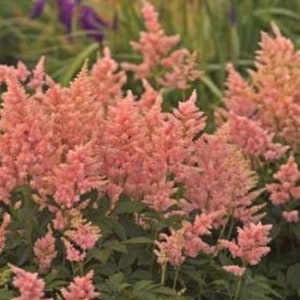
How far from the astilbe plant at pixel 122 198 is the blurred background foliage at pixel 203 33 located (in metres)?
1.87

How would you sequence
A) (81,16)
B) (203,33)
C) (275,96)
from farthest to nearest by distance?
(81,16) < (203,33) < (275,96)

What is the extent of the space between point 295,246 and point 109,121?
81 cm

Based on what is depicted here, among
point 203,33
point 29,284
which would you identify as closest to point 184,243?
point 29,284

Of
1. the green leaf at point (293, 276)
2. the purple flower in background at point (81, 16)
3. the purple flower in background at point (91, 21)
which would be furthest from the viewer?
the purple flower in background at point (91, 21)

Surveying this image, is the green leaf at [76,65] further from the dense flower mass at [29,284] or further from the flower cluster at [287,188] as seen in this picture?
the dense flower mass at [29,284]

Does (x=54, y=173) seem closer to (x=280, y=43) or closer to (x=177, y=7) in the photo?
(x=280, y=43)

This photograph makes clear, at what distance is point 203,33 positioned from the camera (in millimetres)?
5578

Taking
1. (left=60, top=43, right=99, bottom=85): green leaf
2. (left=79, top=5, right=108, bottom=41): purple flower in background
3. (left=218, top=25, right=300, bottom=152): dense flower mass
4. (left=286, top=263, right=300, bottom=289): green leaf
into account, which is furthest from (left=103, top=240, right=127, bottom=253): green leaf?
(left=79, top=5, right=108, bottom=41): purple flower in background

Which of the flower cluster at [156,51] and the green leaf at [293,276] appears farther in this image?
the flower cluster at [156,51]

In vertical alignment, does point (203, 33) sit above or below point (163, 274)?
above

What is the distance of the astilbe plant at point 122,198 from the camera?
269cm

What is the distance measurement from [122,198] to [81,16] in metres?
3.28

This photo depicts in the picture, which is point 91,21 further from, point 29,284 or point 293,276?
point 29,284

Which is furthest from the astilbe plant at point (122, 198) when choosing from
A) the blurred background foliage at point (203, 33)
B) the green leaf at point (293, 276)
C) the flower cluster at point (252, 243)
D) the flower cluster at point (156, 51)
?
the blurred background foliage at point (203, 33)
